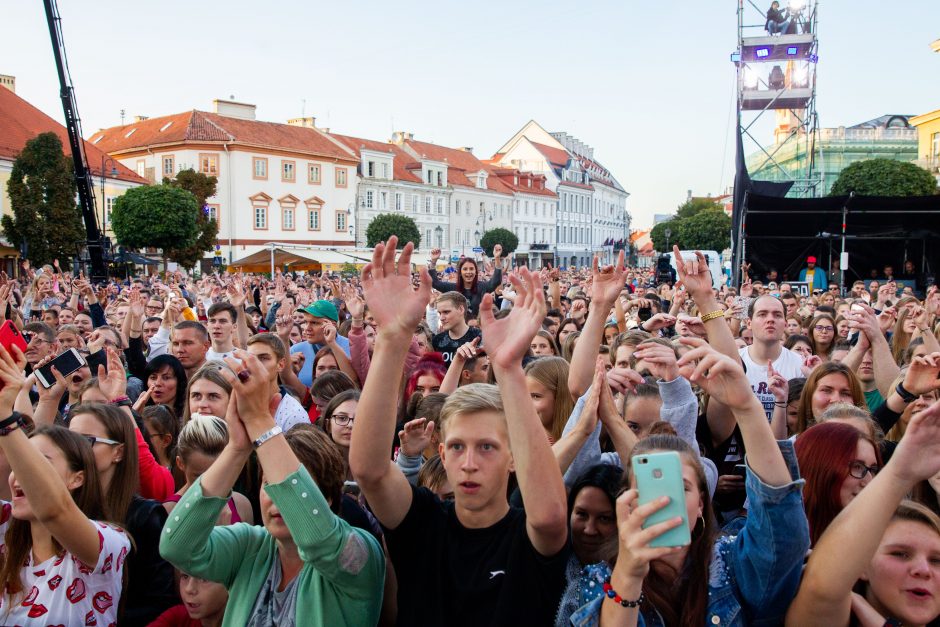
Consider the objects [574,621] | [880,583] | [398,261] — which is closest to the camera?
[574,621]

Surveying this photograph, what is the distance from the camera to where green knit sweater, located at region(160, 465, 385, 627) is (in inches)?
88.0

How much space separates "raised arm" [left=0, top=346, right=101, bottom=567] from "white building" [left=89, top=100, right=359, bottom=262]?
50638mm

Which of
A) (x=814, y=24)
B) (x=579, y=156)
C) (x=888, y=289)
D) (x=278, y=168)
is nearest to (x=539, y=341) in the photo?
(x=888, y=289)

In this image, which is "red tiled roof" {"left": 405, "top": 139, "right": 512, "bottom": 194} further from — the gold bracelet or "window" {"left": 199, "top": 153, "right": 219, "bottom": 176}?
the gold bracelet

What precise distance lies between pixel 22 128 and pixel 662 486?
51595 millimetres

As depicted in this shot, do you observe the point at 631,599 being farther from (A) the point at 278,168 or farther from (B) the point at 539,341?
(A) the point at 278,168

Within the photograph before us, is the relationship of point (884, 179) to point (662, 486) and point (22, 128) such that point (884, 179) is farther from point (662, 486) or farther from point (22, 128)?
point (22, 128)

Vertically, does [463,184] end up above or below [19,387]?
above

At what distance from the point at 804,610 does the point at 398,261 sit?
1698 millimetres

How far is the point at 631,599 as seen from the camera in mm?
1927

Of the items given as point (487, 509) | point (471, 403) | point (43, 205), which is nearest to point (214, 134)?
point (43, 205)

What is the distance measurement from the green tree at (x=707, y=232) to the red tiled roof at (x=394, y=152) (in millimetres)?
25689

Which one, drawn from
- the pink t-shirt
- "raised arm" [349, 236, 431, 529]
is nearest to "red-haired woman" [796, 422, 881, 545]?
"raised arm" [349, 236, 431, 529]

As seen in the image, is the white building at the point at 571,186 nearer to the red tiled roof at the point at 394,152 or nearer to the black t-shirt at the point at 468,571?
the red tiled roof at the point at 394,152
